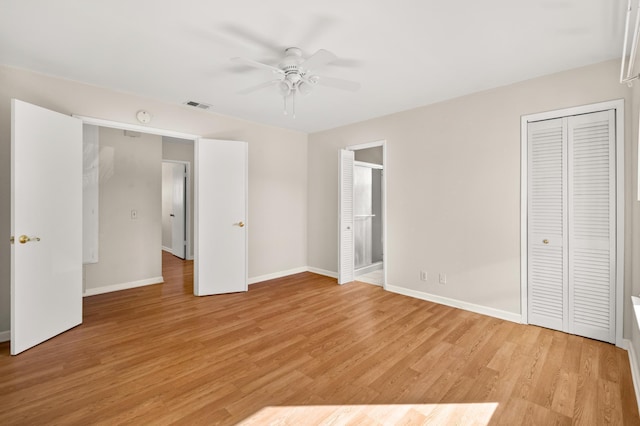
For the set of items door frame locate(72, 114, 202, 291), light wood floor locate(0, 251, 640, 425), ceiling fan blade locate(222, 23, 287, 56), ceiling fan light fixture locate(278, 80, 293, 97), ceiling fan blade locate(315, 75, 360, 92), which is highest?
ceiling fan blade locate(222, 23, 287, 56)

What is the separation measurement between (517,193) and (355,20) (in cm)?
239

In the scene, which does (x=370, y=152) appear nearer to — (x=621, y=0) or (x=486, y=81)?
(x=486, y=81)

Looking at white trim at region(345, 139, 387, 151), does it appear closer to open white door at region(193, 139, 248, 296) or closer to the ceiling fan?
the ceiling fan

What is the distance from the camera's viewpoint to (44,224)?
2.67 m

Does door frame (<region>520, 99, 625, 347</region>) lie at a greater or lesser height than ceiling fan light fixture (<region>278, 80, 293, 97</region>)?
lesser

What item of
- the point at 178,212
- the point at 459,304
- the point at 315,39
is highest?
the point at 315,39

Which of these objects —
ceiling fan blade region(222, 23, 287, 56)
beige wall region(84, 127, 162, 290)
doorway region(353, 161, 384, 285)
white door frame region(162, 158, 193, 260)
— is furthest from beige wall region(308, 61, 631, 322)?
white door frame region(162, 158, 193, 260)

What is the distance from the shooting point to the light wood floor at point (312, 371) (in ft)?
5.80

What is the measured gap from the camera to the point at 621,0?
1.84m

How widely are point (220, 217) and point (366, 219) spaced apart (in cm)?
269

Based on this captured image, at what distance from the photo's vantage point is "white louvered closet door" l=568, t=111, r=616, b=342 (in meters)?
2.59

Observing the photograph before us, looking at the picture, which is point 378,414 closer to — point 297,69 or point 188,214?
point 297,69

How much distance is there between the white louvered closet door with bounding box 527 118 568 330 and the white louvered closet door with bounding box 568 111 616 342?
7 centimetres

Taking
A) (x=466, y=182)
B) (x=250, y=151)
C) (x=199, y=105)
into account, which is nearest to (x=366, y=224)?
(x=466, y=182)
